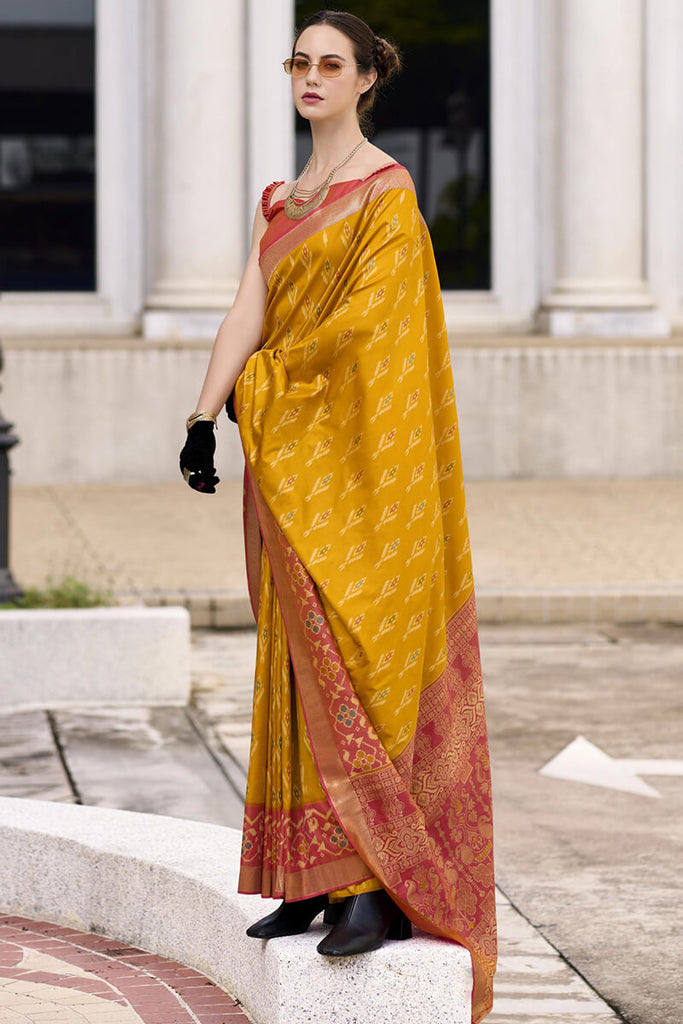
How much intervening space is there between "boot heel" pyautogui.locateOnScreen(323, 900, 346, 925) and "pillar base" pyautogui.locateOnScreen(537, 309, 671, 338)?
13.9 metres

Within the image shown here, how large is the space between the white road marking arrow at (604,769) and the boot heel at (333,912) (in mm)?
2830

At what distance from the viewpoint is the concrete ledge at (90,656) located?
7.89 meters

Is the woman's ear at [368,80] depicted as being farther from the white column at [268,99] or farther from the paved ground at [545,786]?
the white column at [268,99]

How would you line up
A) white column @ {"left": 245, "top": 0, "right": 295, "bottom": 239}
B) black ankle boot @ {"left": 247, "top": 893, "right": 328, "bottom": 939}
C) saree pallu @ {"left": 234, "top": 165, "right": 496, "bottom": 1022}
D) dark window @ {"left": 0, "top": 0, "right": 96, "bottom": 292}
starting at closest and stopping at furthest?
1. saree pallu @ {"left": 234, "top": 165, "right": 496, "bottom": 1022}
2. black ankle boot @ {"left": 247, "top": 893, "right": 328, "bottom": 939}
3. white column @ {"left": 245, "top": 0, "right": 295, "bottom": 239}
4. dark window @ {"left": 0, "top": 0, "right": 96, "bottom": 292}

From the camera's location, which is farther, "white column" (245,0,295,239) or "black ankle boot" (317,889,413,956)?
"white column" (245,0,295,239)

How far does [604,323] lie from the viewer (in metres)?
17.4

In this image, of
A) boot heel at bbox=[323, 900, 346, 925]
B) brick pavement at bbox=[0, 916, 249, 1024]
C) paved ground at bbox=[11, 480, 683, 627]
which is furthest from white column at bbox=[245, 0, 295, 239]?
boot heel at bbox=[323, 900, 346, 925]

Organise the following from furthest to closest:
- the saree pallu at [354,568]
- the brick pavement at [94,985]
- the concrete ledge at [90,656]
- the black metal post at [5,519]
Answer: the black metal post at [5,519], the concrete ledge at [90,656], the brick pavement at [94,985], the saree pallu at [354,568]

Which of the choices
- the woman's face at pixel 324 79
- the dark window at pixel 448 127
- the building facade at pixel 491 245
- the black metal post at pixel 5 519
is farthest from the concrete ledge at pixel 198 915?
the dark window at pixel 448 127

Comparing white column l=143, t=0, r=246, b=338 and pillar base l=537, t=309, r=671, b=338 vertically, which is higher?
white column l=143, t=0, r=246, b=338

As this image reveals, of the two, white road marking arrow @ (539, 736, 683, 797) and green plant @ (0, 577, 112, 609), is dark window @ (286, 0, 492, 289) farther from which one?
white road marking arrow @ (539, 736, 683, 797)

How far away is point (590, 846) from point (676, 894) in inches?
21.2

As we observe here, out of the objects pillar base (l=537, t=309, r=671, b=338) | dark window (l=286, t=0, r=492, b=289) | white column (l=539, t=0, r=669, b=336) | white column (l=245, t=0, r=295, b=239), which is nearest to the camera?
white column (l=539, t=0, r=669, b=336)

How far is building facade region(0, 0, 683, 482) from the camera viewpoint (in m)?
16.4
